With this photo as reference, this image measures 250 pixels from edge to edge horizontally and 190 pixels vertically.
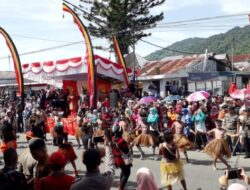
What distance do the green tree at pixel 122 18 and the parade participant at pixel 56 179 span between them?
39251 millimetres

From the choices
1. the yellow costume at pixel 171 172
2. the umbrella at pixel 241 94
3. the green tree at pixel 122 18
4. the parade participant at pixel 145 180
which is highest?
the green tree at pixel 122 18

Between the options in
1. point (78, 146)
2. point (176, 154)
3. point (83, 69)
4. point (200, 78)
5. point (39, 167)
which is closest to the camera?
point (39, 167)

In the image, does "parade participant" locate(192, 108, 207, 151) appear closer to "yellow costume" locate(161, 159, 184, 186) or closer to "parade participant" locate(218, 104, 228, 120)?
"parade participant" locate(218, 104, 228, 120)

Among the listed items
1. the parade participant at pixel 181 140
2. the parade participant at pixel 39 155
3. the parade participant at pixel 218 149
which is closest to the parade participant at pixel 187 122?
the parade participant at pixel 181 140

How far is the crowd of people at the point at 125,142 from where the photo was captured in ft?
18.8

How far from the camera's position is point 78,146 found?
19.9 metres

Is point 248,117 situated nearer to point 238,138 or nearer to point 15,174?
point 238,138

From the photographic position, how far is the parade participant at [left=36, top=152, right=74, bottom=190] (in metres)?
5.67

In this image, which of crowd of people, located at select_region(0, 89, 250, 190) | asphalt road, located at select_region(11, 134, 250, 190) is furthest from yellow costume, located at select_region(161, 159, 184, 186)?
asphalt road, located at select_region(11, 134, 250, 190)

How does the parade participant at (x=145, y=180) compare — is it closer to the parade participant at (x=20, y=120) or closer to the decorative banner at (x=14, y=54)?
the decorative banner at (x=14, y=54)

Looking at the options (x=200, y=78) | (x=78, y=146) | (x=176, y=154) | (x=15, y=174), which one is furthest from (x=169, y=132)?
(x=200, y=78)

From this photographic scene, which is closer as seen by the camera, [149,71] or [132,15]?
[132,15]

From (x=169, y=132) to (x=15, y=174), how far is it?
5121 mm

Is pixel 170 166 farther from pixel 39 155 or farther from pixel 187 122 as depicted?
pixel 187 122
